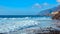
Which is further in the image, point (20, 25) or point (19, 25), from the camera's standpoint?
point (19, 25)

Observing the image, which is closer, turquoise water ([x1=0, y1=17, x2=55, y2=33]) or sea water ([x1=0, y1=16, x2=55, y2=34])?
sea water ([x1=0, y1=16, x2=55, y2=34])

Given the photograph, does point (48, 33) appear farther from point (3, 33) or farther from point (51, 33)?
Result: point (3, 33)

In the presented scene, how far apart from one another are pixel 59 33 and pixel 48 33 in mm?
971

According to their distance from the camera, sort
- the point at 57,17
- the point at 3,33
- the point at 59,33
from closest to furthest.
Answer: the point at 59,33, the point at 3,33, the point at 57,17

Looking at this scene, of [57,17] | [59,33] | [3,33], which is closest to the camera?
[59,33]

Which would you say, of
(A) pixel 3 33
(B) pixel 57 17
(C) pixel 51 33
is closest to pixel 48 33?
(C) pixel 51 33

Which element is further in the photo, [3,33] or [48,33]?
[3,33]

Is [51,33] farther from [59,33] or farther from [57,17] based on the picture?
[57,17]

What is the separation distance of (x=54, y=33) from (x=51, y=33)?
10.5 inches

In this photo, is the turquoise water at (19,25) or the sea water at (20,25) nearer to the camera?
the sea water at (20,25)

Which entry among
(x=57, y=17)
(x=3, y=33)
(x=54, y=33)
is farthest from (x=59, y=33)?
(x=57, y=17)

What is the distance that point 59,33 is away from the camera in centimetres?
1498

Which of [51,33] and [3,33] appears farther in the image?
[3,33]

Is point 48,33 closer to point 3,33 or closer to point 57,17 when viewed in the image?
point 3,33
